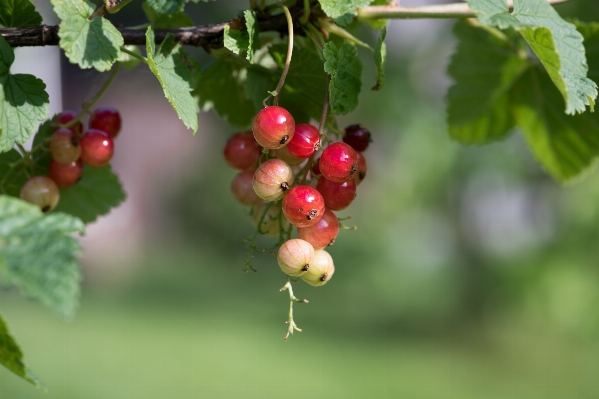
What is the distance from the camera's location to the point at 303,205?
70 centimetres

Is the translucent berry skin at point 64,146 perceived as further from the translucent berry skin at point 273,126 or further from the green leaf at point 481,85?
the green leaf at point 481,85

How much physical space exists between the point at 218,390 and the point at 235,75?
4230mm

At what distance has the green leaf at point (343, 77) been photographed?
719 millimetres

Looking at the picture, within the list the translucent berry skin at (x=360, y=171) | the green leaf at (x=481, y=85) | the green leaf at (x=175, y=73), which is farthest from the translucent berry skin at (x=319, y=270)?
the green leaf at (x=481, y=85)

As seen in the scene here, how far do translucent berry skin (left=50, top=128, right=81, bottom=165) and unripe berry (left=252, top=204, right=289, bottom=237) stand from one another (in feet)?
0.83

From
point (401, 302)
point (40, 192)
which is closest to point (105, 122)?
point (40, 192)

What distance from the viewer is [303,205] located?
0.70 m

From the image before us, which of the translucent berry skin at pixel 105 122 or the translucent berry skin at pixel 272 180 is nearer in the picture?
the translucent berry skin at pixel 272 180

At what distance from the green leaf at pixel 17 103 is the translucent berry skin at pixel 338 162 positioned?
0.31 metres

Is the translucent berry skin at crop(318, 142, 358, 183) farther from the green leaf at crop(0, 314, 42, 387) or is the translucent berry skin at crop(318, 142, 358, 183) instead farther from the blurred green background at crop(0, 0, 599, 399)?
the blurred green background at crop(0, 0, 599, 399)

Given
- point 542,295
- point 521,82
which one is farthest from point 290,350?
point 521,82

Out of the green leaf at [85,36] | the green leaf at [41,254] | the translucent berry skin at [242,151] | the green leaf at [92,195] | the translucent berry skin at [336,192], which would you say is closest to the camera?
the green leaf at [41,254]

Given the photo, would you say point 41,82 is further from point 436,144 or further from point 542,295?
point 436,144

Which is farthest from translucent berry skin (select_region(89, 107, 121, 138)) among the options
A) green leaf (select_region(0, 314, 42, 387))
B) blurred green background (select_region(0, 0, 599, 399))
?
blurred green background (select_region(0, 0, 599, 399))
